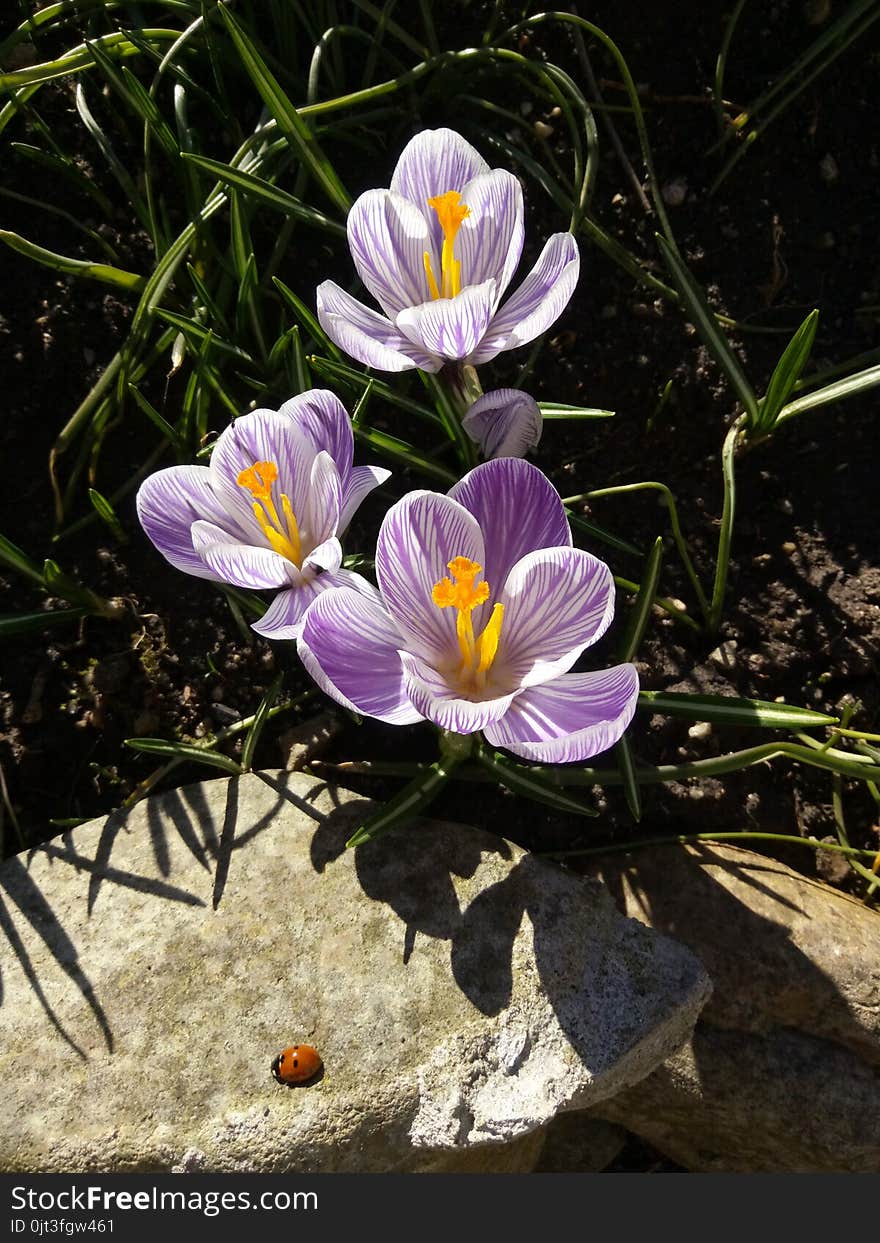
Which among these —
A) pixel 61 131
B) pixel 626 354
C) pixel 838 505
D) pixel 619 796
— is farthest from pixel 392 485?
pixel 61 131

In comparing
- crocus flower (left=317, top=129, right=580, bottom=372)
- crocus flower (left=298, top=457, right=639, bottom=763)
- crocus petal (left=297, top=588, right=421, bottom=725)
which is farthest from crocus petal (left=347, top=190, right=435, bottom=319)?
crocus petal (left=297, top=588, right=421, bottom=725)

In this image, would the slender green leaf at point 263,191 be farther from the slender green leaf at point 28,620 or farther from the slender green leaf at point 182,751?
the slender green leaf at point 182,751

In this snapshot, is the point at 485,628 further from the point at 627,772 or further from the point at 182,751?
the point at 182,751

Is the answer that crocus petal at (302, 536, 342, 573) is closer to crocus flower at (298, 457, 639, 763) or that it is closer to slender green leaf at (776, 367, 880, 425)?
crocus flower at (298, 457, 639, 763)

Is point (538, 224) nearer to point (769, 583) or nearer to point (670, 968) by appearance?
point (769, 583)

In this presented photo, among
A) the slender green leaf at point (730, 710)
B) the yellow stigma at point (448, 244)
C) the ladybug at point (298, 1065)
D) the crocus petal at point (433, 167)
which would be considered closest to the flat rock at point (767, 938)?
the slender green leaf at point (730, 710)
